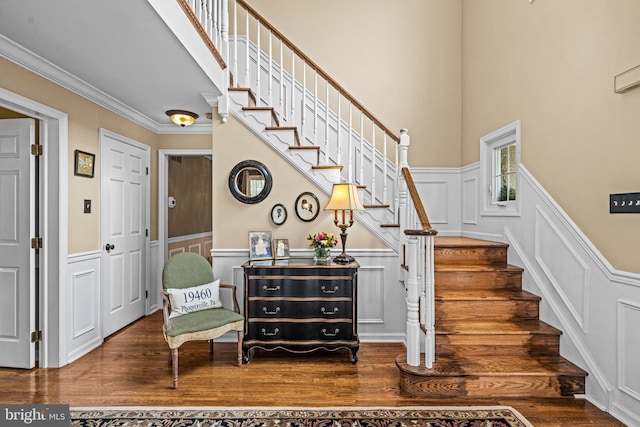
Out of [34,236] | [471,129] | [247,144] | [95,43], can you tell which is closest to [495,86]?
[471,129]

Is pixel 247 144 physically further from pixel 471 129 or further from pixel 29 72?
pixel 471 129

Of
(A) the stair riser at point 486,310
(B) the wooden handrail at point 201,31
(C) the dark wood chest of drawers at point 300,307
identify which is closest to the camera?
(B) the wooden handrail at point 201,31

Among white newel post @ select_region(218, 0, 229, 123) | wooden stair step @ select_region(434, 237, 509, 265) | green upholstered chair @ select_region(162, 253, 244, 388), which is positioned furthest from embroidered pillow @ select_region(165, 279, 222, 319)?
wooden stair step @ select_region(434, 237, 509, 265)

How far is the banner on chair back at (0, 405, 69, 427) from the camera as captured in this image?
2.17 meters

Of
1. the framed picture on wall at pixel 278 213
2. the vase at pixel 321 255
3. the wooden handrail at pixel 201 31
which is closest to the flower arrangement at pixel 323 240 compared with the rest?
the vase at pixel 321 255

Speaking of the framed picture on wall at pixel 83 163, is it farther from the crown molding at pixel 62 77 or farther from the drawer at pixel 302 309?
the drawer at pixel 302 309

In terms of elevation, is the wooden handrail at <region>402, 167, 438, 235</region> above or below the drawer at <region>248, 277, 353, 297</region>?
above

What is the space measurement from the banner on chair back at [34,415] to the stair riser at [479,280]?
2.93 meters

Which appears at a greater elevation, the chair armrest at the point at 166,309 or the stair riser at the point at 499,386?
the chair armrest at the point at 166,309

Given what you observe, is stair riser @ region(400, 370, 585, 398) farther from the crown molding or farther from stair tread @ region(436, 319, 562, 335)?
the crown molding

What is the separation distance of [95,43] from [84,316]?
2.43 m

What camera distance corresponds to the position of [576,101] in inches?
103

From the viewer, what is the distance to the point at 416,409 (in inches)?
92.1

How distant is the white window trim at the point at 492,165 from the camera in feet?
10.8
